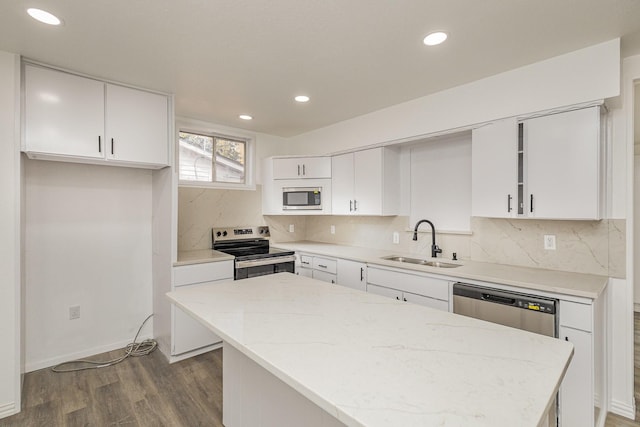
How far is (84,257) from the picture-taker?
2.95 meters

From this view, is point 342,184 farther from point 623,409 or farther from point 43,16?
point 623,409

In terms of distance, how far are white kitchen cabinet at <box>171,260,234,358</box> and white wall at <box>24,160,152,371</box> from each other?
662 millimetres

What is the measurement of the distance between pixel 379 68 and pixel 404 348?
202 centimetres

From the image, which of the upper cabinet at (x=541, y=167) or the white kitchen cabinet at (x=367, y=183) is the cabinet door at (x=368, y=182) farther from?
the upper cabinet at (x=541, y=167)

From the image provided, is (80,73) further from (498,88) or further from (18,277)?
(498,88)

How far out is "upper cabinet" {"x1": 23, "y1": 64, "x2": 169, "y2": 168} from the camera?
2295mm

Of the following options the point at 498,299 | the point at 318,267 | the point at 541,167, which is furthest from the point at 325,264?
the point at 541,167

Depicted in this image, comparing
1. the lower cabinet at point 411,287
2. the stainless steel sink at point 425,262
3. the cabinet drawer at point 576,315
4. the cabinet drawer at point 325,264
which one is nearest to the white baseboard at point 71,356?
the cabinet drawer at point 325,264

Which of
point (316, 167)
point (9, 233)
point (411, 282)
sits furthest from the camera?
point (316, 167)

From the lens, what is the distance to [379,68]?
7.77 ft

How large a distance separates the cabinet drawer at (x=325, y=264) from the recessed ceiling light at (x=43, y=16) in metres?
2.80

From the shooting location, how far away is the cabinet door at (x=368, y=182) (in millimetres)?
3350

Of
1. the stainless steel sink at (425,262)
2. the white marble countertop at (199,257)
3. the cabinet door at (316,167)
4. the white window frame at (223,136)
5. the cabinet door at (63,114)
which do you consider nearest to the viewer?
the cabinet door at (63,114)

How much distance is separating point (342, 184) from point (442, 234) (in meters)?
1.27
